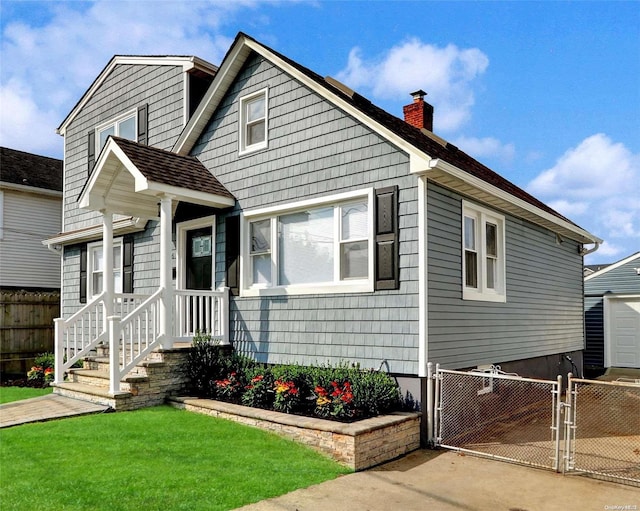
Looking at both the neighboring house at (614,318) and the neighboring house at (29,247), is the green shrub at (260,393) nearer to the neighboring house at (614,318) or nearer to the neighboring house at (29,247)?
the neighboring house at (29,247)

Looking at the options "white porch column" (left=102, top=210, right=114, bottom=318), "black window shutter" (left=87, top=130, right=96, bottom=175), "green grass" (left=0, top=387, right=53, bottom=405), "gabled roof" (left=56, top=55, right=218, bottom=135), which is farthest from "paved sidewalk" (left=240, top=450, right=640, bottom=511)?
"black window shutter" (left=87, top=130, right=96, bottom=175)

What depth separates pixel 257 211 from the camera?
9578 mm

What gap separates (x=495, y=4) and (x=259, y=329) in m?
6.83

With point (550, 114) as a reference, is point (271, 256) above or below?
below

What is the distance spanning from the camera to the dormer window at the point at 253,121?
984 centimetres

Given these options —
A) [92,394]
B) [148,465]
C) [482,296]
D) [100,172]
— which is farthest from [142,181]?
[482,296]

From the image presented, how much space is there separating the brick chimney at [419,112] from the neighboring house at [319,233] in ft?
13.6

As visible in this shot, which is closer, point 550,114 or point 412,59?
point 412,59

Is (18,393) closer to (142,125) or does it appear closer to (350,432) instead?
(142,125)

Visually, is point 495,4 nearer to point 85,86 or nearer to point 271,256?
point 271,256

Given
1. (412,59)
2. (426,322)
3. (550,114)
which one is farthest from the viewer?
(550,114)

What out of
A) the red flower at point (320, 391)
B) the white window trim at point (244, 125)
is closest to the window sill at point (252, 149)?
the white window trim at point (244, 125)

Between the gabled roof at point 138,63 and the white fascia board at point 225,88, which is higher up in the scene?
the gabled roof at point 138,63

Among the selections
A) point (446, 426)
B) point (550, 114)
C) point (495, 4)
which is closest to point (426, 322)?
point (446, 426)
